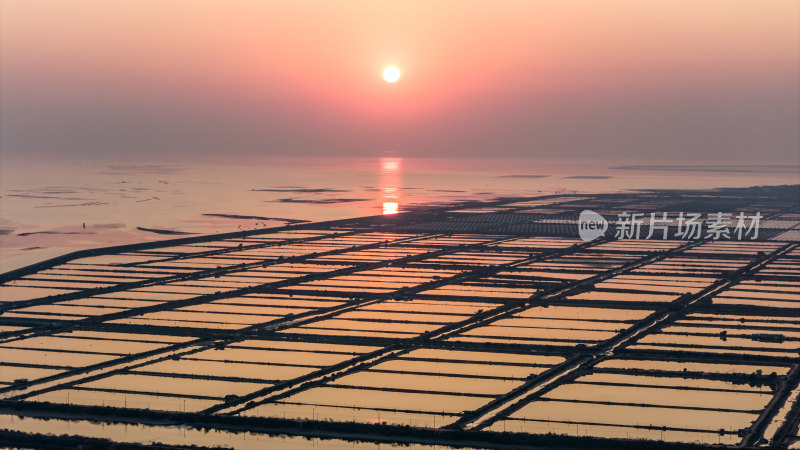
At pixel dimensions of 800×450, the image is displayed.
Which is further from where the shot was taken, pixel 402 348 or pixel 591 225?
pixel 591 225

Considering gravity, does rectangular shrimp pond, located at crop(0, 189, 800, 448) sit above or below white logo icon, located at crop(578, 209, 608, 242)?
below

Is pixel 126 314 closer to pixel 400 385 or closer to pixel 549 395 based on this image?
pixel 400 385

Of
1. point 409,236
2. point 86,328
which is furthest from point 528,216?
point 86,328

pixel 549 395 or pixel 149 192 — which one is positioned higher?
pixel 149 192

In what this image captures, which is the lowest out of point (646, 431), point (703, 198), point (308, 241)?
point (646, 431)

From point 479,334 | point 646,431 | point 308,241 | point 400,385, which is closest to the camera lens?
point 646,431

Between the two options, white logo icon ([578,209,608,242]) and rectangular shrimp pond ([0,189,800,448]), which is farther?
white logo icon ([578,209,608,242])
